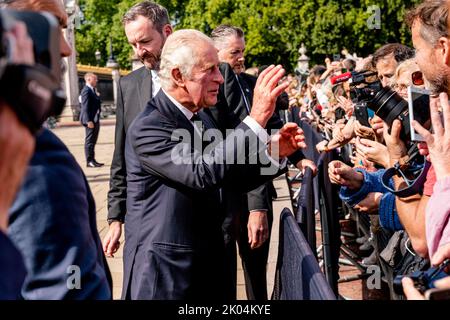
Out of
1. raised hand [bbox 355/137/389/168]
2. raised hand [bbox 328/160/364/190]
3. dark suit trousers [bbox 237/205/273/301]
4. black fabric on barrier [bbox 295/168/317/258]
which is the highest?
raised hand [bbox 355/137/389/168]

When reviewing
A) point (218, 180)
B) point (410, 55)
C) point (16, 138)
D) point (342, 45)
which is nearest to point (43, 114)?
point (16, 138)

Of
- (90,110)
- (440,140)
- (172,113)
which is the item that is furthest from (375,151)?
(90,110)

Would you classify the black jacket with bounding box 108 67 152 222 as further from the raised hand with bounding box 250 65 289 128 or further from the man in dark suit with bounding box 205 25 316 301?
the raised hand with bounding box 250 65 289 128

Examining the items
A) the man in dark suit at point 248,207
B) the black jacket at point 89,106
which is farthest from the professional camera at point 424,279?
the black jacket at point 89,106

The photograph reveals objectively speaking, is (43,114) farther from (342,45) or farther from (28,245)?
(342,45)

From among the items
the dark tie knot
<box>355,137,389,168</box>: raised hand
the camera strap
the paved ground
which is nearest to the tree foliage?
the paved ground

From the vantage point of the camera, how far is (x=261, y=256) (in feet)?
14.6

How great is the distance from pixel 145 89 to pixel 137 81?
90mm

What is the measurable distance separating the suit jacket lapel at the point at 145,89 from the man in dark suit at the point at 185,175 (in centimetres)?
99

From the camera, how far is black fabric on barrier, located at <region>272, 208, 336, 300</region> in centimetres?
195

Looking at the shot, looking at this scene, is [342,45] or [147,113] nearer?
[147,113]

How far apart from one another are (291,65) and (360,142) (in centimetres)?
4289

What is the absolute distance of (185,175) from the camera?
2549mm

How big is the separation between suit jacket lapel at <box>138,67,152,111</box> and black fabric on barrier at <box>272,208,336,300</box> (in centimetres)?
124
